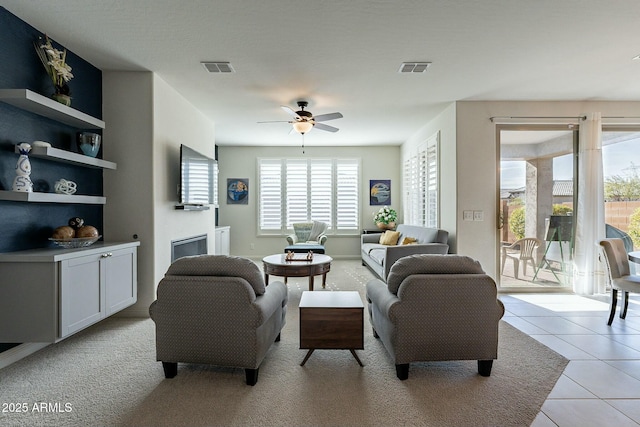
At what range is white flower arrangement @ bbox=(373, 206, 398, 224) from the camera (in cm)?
763

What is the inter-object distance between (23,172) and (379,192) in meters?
6.79

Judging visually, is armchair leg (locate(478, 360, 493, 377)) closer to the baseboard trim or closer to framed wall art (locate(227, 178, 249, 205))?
the baseboard trim

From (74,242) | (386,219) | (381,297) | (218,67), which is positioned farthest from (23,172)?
(386,219)

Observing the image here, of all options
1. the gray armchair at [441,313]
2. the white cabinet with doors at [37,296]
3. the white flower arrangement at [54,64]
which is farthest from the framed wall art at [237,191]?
the gray armchair at [441,313]

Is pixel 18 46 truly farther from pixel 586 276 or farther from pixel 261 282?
pixel 586 276

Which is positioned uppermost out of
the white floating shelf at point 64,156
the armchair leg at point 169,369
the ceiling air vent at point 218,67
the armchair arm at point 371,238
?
the ceiling air vent at point 218,67

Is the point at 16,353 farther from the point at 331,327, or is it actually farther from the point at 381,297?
the point at 381,297

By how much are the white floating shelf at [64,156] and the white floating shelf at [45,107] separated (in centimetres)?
35

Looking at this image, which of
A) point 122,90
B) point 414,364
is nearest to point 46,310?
point 122,90

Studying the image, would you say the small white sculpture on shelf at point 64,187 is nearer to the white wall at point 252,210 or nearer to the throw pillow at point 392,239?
the white wall at point 252,210

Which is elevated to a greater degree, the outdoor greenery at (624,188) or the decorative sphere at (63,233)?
the outdoor greenery at (624,188)

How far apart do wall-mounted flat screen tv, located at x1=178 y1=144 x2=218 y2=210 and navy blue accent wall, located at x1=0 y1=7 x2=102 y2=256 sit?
1072mm

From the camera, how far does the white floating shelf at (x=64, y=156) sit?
8.77ft

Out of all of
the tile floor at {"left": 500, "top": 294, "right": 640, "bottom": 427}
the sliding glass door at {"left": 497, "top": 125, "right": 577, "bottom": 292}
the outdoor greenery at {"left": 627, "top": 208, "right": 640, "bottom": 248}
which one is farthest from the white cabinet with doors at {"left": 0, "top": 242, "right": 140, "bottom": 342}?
the outdoor greenery at {"left": 627, "top": 208, "right": 640, "bottom": 248}
